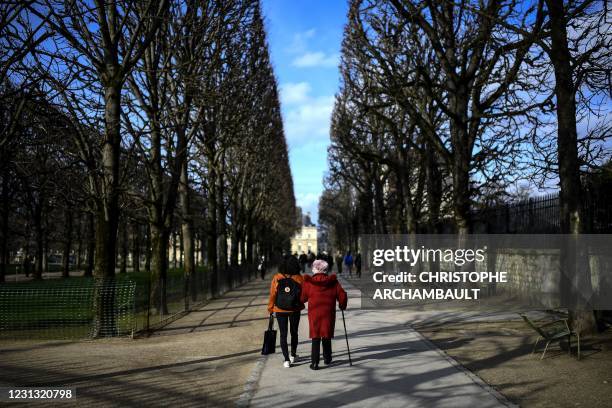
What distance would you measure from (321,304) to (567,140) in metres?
5.83

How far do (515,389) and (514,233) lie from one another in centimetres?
1282

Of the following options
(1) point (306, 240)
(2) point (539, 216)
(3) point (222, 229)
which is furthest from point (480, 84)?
(1) point (306, 240)

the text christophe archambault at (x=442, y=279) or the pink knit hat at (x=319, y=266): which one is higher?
the pink knit hat at (x=319, y=266)

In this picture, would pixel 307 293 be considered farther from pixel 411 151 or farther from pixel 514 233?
pixel 411 151

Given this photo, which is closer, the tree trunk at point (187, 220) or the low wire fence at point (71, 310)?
the low wire fence at point (71, 310)

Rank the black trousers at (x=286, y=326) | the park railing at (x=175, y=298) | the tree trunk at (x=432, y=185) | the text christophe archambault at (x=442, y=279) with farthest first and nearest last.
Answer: the tree trunk at (x=432, y=185) < the text christophe archambault at (x=442, y=279) < the park railing at (x=175, y=298) < the black trousers at (x=286, y=326)

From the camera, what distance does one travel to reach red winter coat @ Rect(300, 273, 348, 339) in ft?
28.9

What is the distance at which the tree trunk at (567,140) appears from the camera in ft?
36.1

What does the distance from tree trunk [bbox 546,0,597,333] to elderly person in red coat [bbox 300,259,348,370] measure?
4.78 meters

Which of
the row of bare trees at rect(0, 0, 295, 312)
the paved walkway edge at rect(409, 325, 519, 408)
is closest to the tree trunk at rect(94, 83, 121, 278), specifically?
the row of bare trees at rect(0, 0, 295, 312)

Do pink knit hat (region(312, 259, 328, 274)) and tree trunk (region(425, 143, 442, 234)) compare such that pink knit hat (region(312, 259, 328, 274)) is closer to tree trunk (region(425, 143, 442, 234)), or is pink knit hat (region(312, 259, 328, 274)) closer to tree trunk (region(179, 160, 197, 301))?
tree trunk (region(179, 160, 197, 301))

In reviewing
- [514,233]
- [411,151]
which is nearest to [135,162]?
[514,233]

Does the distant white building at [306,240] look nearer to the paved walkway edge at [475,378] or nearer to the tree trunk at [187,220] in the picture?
the tree trunk at [187,220]

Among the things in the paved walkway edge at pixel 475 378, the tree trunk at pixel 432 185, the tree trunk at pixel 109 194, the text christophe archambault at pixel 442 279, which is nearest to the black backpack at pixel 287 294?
the paved walkway edge at pixel 475 378
